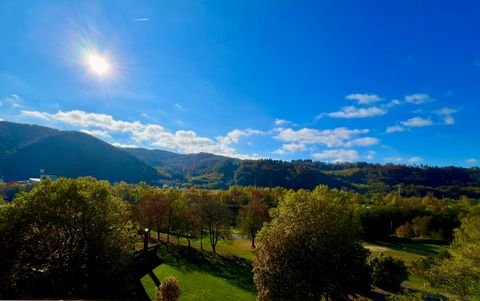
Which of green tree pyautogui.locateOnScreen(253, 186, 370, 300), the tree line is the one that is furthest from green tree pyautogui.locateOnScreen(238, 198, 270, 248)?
green tree pyautogui.locateOnScreen(253, 186, 370, 300)

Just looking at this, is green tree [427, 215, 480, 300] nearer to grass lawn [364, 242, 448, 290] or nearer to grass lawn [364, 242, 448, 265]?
grass lawn [364, 242, 448, 290]

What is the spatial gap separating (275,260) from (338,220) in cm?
590

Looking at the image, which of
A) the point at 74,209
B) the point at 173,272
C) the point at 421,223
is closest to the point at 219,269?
the point at 173,272

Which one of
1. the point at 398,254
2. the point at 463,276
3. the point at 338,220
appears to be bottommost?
the point at 398,254

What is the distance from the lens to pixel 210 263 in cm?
5091

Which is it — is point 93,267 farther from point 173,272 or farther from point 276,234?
point 173,272

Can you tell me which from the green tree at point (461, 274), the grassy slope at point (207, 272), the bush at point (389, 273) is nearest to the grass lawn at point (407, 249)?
the bush at point (389, 273)

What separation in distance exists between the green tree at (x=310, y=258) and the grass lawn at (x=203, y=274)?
14.8m

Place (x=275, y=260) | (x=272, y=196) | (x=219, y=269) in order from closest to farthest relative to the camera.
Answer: (x=275, y=260), (x=219, y=269), (x=272, y=196)

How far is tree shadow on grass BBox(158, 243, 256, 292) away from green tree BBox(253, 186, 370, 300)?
1876 cm

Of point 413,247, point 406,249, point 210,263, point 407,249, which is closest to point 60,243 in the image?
point 210,263

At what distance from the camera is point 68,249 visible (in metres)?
21.2

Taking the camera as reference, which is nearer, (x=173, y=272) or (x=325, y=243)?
(x=325, y=243)

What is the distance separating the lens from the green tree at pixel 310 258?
71.3ft
